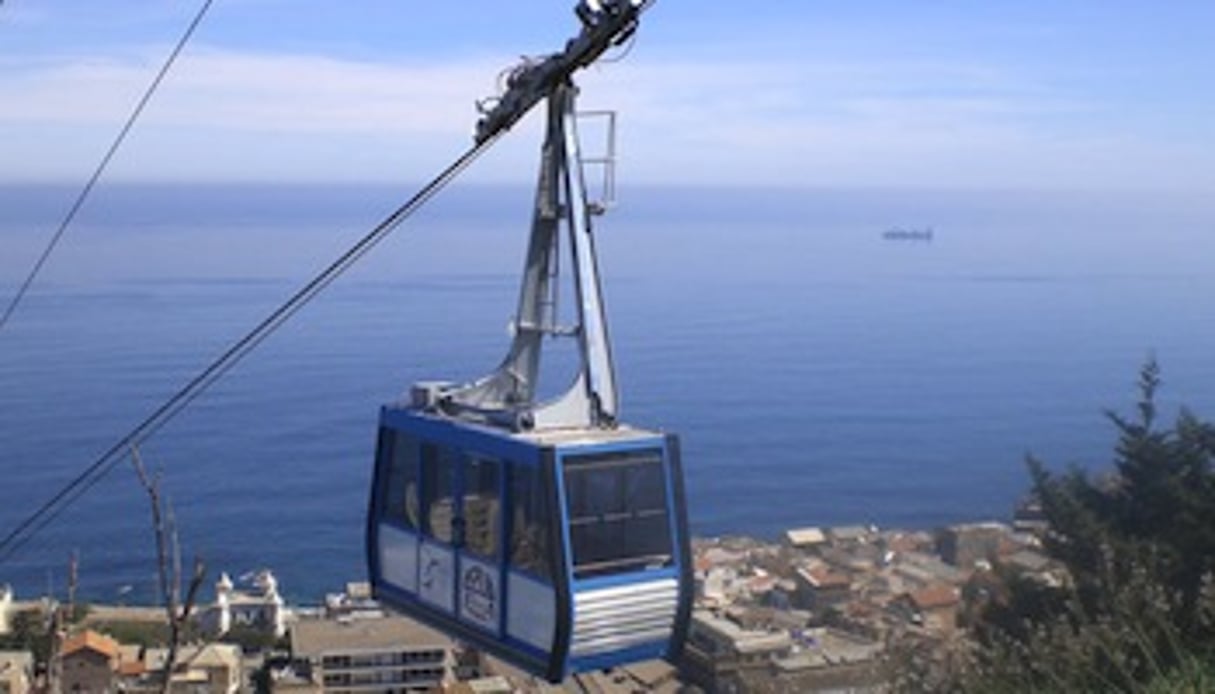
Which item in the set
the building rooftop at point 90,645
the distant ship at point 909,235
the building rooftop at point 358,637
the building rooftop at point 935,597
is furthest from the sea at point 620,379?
the distant ship at point 909,235

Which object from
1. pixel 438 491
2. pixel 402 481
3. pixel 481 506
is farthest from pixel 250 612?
pixel 481 506

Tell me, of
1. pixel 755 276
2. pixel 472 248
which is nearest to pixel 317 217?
pixel 472 248

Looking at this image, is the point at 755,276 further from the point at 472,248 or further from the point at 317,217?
the point at 317,217

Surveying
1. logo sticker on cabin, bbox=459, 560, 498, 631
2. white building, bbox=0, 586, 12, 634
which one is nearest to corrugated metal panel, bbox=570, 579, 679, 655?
logo sticker on cabin, bbox=459, 560, 498, 631

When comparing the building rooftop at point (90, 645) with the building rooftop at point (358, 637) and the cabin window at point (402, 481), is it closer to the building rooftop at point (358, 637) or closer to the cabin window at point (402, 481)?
the building rooftop at point (358, 637)

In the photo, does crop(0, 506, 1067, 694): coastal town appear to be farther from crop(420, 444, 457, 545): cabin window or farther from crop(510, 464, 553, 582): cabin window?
crop(510, 464, 553, 582): cabin window

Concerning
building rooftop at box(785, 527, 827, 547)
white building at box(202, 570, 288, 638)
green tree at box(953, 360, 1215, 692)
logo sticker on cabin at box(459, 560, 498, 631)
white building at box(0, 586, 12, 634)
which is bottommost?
white building at box(202, 570, 288, 638)
